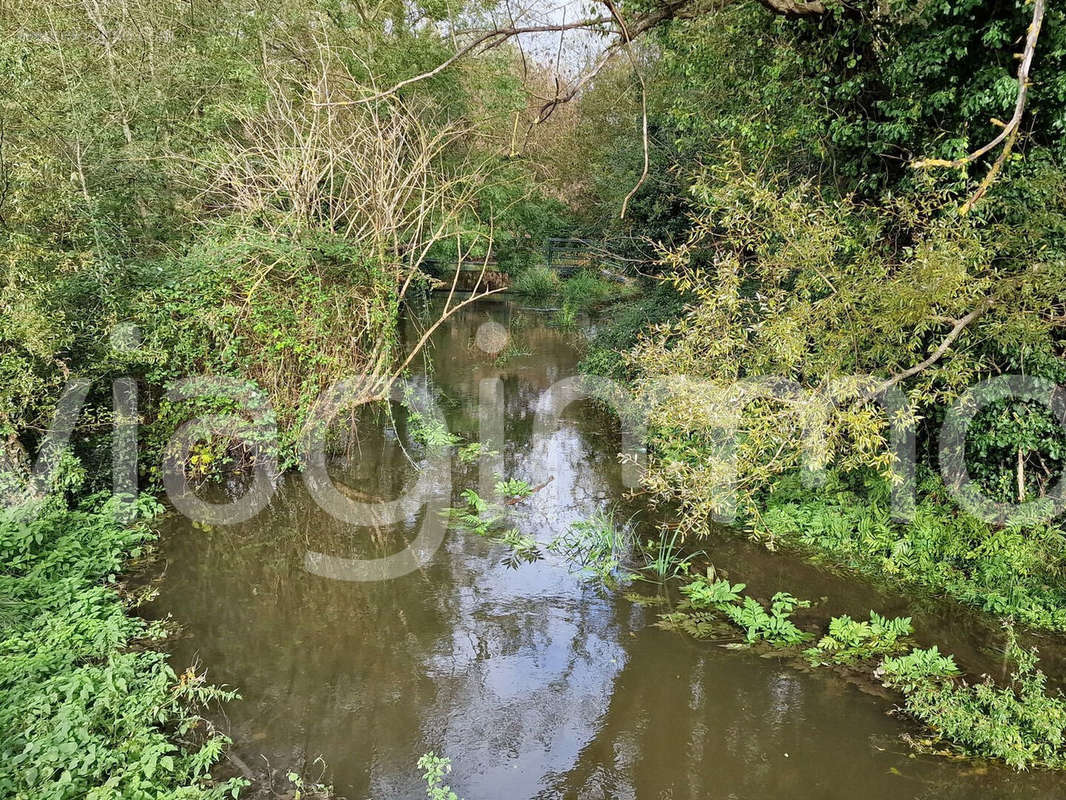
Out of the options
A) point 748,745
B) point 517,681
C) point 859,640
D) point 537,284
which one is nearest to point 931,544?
point 859,640

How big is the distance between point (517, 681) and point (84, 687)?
8.45ft

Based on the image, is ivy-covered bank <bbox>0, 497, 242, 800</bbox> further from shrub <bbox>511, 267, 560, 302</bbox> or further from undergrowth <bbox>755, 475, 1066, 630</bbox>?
shrub <bbox>511, 267, 560, 302</bbox>

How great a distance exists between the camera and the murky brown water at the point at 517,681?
11.9 feet

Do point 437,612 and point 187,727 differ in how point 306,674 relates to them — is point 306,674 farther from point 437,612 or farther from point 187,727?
point 437,612

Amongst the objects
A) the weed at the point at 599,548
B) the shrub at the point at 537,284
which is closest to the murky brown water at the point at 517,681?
the weed at the point at 599,548

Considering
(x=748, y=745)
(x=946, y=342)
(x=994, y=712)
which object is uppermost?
(x=946, y=342)

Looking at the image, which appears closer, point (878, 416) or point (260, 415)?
point (878, 416)

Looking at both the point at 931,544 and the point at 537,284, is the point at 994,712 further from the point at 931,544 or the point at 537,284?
the point at 537,284

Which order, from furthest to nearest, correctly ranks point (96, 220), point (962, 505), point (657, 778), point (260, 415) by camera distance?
point (260, 415)
point (96, 220)
point (962, 505)
point (657, 778)

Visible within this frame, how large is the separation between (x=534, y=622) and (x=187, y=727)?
97.2 inches

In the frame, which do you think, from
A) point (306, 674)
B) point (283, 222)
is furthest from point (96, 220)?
point (306, 674)

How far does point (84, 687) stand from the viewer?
3.64m

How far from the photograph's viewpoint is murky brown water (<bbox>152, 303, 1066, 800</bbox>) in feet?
11.9

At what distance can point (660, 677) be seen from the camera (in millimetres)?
4473
